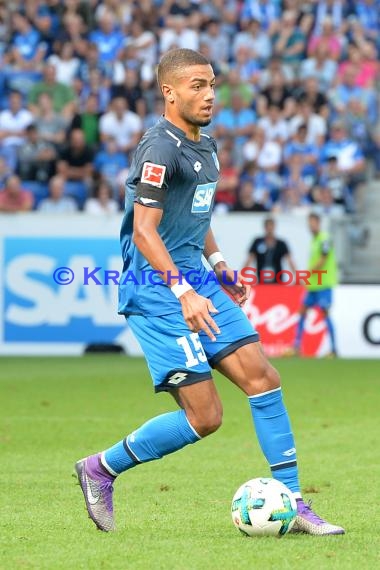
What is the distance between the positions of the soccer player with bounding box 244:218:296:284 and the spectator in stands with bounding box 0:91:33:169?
4.61 metres

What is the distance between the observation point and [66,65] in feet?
76.6

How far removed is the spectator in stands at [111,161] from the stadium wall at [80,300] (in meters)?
1.74

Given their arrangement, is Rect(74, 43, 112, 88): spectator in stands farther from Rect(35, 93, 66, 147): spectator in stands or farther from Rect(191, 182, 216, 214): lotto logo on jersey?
Rect(191, 182, 216, 214): lotto logo on jersey

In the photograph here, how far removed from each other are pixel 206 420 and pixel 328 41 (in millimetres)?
19006

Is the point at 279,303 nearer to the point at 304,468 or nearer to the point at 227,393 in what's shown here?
the point at 227,393

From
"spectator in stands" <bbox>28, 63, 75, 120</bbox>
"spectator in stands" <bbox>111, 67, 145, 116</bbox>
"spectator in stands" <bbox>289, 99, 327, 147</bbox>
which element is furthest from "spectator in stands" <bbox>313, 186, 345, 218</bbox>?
"spectator in stands" <bbox>28, 63, 75, 120</bbox>

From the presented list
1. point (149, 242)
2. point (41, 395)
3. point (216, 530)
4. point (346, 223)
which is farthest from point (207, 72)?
point (346, 223)

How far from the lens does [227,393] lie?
48.4ft

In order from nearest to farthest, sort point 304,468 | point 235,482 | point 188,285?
point 188,285 → point 235,482 → point 304,468

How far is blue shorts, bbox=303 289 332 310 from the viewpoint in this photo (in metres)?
19.2

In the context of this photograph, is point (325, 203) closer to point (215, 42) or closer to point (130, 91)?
point (130, 91)

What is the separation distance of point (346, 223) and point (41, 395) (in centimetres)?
867

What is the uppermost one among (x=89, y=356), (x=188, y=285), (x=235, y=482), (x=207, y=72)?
(x=207, y=72)

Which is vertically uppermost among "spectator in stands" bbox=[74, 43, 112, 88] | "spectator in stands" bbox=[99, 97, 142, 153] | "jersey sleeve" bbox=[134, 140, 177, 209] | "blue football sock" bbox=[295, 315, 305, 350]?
"spectator in stands" bbox=[74, 43, 112, 88]
